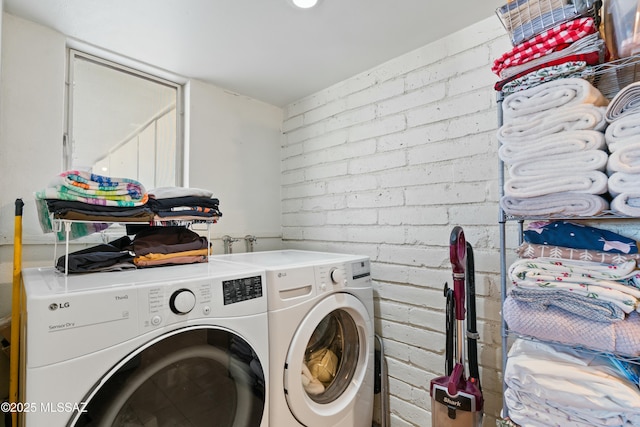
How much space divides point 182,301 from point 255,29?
128cm

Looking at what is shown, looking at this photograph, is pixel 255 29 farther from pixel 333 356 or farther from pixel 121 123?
pixel 333 356

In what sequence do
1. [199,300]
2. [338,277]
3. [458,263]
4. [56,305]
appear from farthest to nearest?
[338,277], [458,263], [199,300], [56,305]

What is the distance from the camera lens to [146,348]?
89 centimetres

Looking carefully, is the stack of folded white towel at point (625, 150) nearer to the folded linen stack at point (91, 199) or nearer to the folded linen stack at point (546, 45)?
the folded linen stack at point (546, 45)

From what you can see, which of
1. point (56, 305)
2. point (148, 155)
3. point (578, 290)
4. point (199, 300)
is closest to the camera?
point (56, 305)

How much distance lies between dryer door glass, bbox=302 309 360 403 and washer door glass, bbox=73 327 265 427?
40cm

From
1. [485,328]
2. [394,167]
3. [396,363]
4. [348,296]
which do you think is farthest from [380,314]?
[394,167]

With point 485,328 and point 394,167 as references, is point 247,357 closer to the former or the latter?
point 485,328

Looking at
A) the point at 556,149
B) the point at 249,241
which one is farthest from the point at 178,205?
the point at 556,149

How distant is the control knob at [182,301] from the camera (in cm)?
94

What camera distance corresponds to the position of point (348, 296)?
1.50 meters

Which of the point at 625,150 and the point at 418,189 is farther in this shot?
the point at 418,189

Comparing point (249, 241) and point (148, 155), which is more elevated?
point (148, 155)

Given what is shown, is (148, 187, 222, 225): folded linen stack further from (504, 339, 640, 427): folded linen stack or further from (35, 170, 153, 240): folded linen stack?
(504, 339, 640, 427): folded linen stack
